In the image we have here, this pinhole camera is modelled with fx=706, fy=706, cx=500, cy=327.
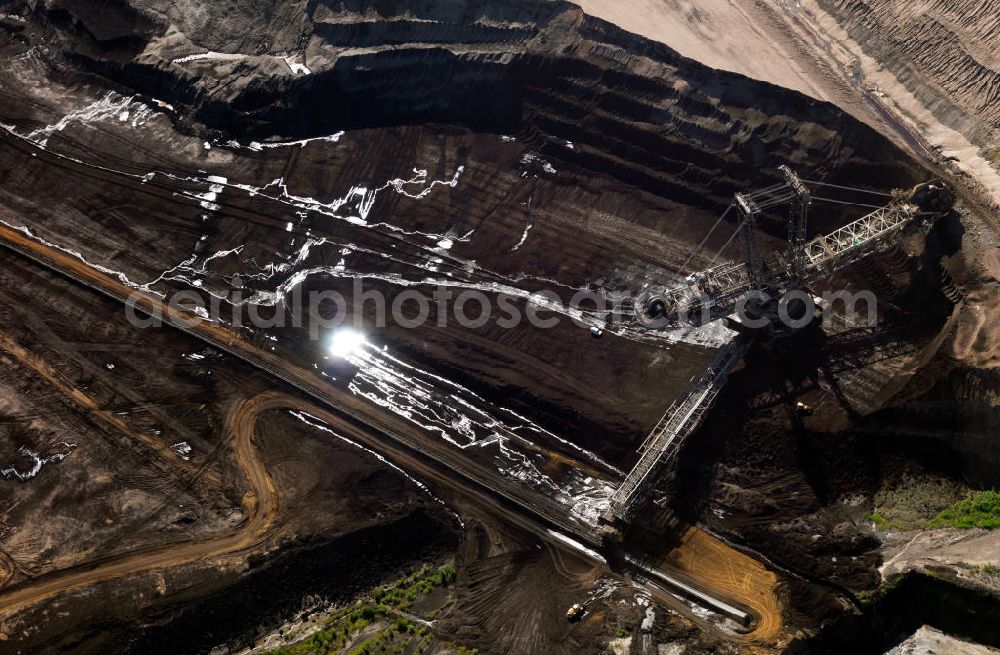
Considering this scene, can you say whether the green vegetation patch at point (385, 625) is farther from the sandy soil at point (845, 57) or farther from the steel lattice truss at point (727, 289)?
the sandy soil at point (845, 57)

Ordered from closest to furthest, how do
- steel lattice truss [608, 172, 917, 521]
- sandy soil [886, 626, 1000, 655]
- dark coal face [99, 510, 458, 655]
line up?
sandy soil [886, 626, 1000, 655], dark coal face [99, 510, 458, 655], steel lattice truss [608, 172, 917, 521]

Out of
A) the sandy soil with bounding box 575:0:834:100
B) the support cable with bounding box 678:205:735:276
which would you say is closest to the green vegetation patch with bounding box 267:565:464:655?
the support cable with bounding box 678:205:735:276

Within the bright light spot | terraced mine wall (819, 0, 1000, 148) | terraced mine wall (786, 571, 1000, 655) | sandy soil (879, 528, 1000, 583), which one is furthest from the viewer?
terraced mine wall (819, 0, 1000, 148)

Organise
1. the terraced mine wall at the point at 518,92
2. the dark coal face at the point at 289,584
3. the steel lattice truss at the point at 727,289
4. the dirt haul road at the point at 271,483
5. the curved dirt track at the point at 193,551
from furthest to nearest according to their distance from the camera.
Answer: the terraced mine wall at the point at 518,92
the steel lattice truss at the point at 727,289
the dirt haul road at the point at 271,483
the curved dirt track at the point at 193,551
the dark coal face at the point at 289,584

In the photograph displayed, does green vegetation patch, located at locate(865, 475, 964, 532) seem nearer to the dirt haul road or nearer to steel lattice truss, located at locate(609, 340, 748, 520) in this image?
the dirt haul road

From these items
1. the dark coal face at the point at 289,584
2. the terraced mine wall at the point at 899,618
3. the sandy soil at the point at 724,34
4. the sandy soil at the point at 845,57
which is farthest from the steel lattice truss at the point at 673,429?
the sandy soil at the point at 724,34

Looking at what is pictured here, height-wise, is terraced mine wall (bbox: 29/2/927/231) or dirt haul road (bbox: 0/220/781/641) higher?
terraced mine wall (bbox: 29/2/927/231)

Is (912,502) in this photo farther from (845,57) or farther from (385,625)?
(845,57)

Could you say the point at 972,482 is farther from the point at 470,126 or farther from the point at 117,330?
the point at 117,330
